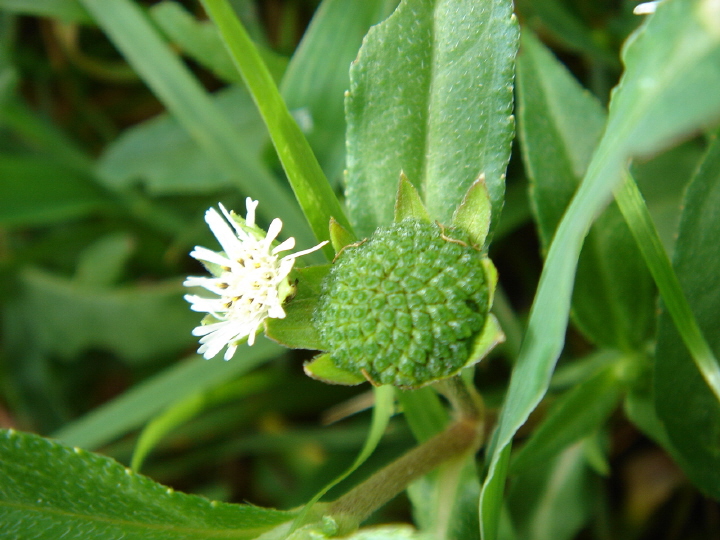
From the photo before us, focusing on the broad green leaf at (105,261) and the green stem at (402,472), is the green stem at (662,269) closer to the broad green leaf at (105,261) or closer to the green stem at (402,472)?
the green stem at (402,472)

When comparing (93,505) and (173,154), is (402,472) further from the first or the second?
(173,154)

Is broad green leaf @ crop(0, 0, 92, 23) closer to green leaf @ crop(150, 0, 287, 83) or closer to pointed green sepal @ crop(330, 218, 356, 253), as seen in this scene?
green leaf @ crop(150, 0, 287, 83)

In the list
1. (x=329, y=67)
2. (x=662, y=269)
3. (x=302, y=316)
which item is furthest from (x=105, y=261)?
(x=662, y=269)

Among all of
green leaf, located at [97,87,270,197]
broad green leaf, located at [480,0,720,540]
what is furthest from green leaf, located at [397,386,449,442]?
green leaf, located at [97,87,270,197]

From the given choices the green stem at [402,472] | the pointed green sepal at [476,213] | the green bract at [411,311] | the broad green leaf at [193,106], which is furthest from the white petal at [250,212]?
the broad green leaf at [193,106]

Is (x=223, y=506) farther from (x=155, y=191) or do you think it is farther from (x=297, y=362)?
(x=155, y=191)

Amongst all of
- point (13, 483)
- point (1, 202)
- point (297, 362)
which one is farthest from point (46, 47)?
point (13, 483)
